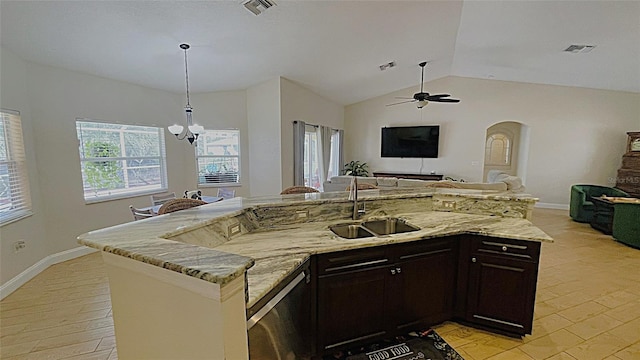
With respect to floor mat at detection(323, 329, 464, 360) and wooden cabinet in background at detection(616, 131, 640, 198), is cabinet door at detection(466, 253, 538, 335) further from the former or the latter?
wooden cabinet in background at detection(616, 131, 640, 198)

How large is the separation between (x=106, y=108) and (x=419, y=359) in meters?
5.31

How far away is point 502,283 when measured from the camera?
2.25m

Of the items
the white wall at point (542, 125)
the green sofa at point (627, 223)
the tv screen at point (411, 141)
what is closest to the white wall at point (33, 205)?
the tv screen at point (411, 141)

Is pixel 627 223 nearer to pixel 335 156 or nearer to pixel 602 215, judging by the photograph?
pixel 602 215

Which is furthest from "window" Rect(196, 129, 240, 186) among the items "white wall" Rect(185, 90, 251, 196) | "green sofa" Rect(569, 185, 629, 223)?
"green sofa" Rect(569, 185, 629, 223)

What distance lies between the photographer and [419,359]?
2.07 m

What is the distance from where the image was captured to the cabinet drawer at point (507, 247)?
7.05ft

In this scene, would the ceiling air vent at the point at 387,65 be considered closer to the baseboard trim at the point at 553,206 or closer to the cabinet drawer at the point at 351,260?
the cabinet drawer at the point at 351,260

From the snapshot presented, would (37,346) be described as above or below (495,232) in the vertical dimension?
below

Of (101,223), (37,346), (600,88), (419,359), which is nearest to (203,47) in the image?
(101,223)

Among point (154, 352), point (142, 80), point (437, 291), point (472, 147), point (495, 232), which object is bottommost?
point (437, 291)

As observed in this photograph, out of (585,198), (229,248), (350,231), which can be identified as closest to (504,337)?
(350,231)

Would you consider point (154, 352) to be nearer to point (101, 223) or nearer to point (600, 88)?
point (101, 223)

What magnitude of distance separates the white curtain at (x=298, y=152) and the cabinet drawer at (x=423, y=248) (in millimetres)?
3921
